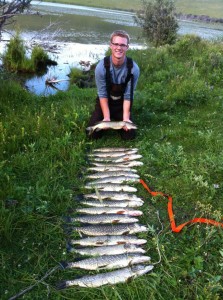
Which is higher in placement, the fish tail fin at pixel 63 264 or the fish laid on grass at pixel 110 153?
the fish laid on grass at pixel 110 153

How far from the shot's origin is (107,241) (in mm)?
3873

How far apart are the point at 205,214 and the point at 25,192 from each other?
2.52 meters

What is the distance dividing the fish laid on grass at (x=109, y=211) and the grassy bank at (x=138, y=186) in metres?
0.16

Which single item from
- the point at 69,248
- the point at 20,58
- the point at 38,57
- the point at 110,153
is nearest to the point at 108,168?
the point at 110,153

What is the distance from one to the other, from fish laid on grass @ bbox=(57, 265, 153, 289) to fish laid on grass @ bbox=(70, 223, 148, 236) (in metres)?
0.67

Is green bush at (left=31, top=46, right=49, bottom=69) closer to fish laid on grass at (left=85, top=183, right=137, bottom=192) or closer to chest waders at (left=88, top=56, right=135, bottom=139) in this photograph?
chest waders at (left=88, top=56, right=135, bottom=139)

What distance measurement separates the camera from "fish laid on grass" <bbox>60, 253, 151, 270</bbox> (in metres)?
3.51

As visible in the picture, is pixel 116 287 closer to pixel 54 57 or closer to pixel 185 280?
pixel 185 280

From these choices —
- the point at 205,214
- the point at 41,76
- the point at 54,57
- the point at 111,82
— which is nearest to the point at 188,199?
the point at 205,214

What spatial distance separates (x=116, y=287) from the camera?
10.6ft

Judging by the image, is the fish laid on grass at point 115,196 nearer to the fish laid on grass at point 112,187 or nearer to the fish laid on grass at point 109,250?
the fish laid on grass at point 112,187

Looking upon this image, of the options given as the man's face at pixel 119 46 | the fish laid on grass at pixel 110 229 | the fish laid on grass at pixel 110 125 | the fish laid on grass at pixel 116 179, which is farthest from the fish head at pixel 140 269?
the man's face at pixel 119 46

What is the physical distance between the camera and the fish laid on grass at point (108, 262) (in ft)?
11.5

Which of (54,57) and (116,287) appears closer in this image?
(116,287)
